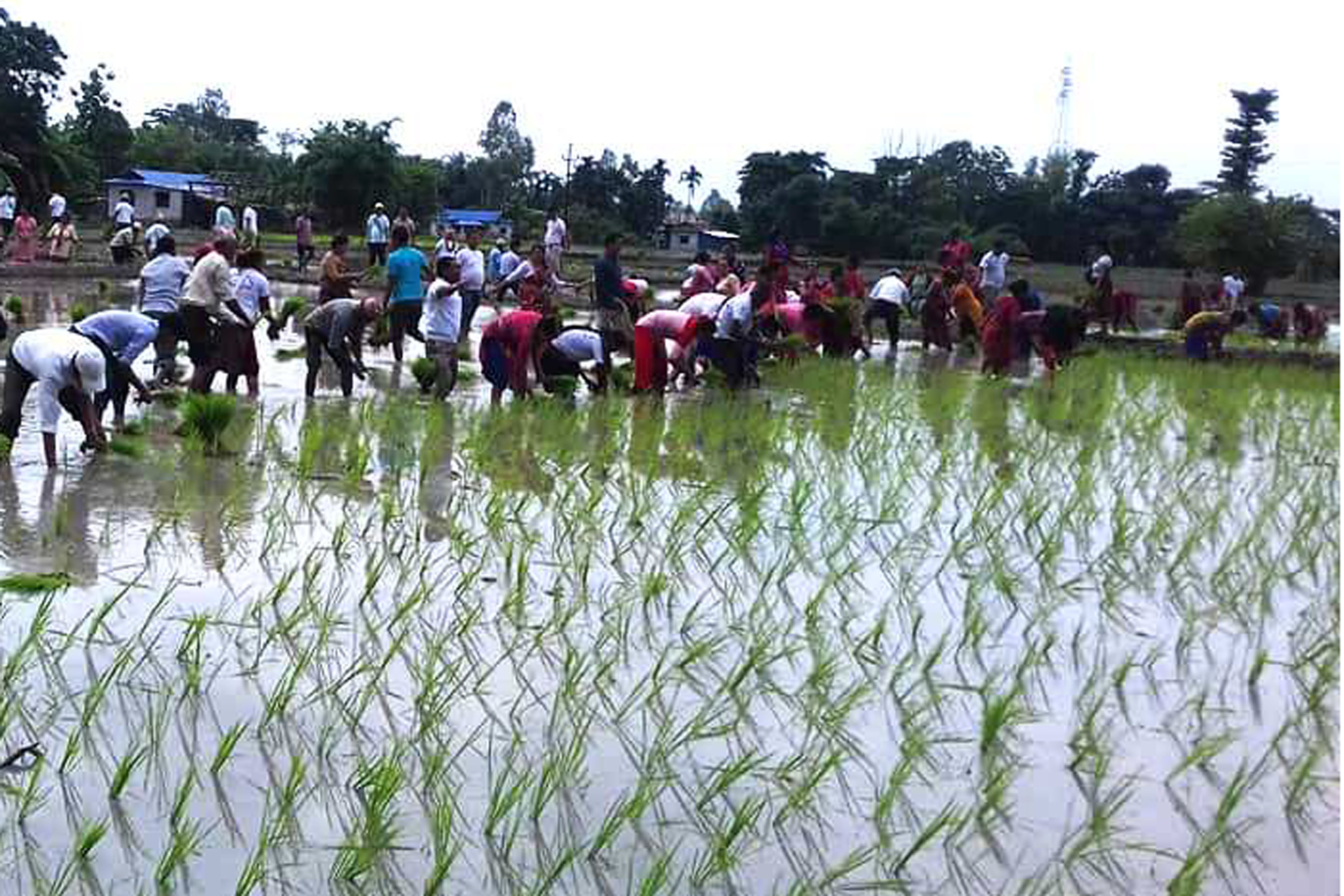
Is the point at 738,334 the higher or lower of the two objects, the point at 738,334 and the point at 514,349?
the higher

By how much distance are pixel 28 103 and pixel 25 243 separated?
17548mm

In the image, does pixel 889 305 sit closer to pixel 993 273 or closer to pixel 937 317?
pixel 937 317

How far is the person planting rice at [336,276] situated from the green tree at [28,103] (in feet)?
84.2

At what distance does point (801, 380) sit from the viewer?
12.6 meters

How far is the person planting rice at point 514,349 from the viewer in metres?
10.2

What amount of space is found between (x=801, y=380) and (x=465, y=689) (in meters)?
8.41

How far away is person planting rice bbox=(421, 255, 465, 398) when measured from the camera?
33.4ft

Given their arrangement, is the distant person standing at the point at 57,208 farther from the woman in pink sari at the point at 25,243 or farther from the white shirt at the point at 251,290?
the white shirt at the point at 251,290

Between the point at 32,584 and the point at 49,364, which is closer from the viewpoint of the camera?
the point at 32,584

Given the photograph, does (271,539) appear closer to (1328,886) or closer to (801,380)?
(1328,886)

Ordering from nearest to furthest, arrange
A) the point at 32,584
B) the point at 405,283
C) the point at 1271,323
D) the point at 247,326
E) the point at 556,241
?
1. the point at 32,584
2. the point at 247,326
3. the point at 405,283
4. the point at 556,241
5. the point at 1271,323

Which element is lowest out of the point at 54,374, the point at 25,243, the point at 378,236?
the point at 54,374

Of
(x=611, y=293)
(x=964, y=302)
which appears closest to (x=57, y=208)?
(x=964, y=302)

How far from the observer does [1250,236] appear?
3522 cm
